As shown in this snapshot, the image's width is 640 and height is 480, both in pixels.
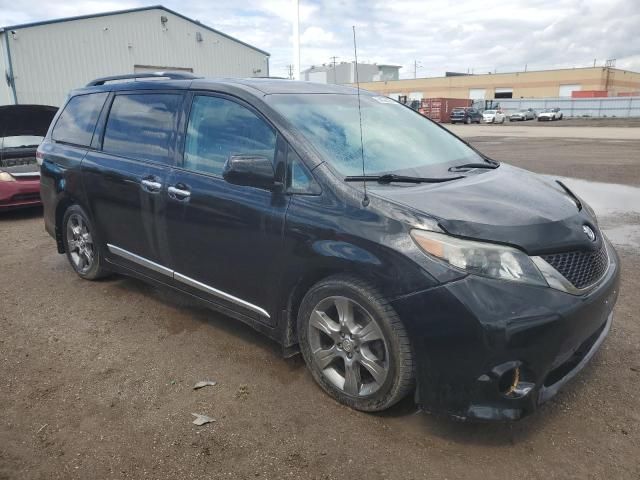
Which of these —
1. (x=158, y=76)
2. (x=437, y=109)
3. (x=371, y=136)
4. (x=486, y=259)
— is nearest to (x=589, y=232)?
(x=486, y=259)

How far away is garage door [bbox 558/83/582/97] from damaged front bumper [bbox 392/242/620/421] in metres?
81.9

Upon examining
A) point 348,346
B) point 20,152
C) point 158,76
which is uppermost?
point 158,76

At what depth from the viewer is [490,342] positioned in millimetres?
2314

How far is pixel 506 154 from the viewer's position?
1702 cm

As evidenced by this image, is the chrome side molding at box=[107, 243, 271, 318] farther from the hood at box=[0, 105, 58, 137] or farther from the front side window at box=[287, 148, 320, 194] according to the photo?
the hood at box=[0, 105, 58, 137]

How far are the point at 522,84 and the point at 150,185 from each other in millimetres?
84749

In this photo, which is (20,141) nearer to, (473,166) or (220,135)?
(220,135)

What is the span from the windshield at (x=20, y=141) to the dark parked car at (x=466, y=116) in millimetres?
46070

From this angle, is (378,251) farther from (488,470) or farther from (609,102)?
(609,102)

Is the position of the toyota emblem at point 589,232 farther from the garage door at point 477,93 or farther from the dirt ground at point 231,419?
the garage door at point 477,93

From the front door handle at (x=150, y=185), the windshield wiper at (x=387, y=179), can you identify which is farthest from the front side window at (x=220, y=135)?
the windshield wiper at (x=387, y=179)

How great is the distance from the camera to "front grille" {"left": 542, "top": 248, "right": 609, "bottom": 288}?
2.51m

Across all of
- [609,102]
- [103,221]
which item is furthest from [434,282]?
[609,102]

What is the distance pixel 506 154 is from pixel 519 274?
1578cm
